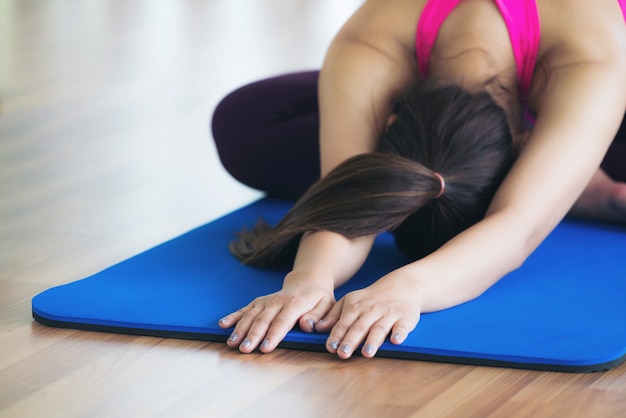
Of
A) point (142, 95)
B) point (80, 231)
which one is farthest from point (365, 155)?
point (142, 95)

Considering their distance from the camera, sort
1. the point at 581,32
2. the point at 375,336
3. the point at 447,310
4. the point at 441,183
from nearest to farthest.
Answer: the point at 375,336
the point at 447,310
the point at 441,183
the point at 581,32

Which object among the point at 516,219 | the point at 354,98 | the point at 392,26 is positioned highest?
the point at 392,26

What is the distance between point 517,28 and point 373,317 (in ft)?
2.26

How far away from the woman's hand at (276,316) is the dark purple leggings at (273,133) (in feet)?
2.70

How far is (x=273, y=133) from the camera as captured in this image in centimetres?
249

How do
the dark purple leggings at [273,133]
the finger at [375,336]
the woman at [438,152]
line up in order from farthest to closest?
the dark purple leggings at [273,133]
the woman at [438,152]
the finger at [375,336]

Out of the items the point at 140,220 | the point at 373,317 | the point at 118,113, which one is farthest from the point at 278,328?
the point at 118,113

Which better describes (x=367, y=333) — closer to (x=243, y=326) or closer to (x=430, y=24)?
(x=243, y=326)

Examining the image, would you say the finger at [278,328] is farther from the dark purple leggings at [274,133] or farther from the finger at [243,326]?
the dark purple leggings at [274,133]

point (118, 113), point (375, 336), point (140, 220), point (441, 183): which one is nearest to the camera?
point (375, 336)

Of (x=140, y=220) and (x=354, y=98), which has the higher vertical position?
(x=354, y=98)

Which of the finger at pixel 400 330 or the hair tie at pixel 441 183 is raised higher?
the hair tie at pixel 441 183

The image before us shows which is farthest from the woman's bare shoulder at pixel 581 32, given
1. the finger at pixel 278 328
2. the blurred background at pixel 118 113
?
the blurred background at pixel 118 113

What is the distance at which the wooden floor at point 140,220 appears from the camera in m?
1.43
